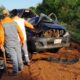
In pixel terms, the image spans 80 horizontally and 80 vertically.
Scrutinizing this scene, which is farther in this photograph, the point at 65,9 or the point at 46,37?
the point at 65,9

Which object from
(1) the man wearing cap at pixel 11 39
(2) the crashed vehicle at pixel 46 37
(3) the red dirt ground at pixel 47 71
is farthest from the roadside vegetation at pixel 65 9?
(1) the man wearing cap at pixel 11 39

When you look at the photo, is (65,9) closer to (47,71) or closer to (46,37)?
(46,37)

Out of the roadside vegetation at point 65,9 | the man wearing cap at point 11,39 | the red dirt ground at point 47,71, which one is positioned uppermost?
the man wearing cap at point 11,39

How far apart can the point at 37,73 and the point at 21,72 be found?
51cm

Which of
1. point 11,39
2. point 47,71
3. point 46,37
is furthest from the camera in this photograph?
point 46,37

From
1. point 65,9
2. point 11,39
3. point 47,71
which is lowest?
point 65,9

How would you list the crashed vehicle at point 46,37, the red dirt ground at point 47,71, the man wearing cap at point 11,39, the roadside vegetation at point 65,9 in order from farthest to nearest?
the roadside vegetation at point 65,9 < the crashed vehicle at point 46,37 < the man wearing cap at point 11,39 < the red dirt ground at point 47,71

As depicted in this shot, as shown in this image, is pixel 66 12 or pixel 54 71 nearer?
pixel 54 71

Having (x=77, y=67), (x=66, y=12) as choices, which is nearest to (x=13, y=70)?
(x=77, y=67)

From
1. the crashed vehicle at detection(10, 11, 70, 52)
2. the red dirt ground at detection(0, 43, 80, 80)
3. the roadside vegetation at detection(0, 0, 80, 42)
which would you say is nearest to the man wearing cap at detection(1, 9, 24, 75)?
the red dirt ground at detection(0, 43, 80, 80)

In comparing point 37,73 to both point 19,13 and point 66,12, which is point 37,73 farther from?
point 66,12

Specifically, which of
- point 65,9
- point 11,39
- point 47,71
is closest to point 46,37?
point 47,71

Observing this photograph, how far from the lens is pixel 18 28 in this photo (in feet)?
33.1

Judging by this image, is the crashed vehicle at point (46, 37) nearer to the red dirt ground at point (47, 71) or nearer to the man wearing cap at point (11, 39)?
the red dirt ground at point (47, 71)
